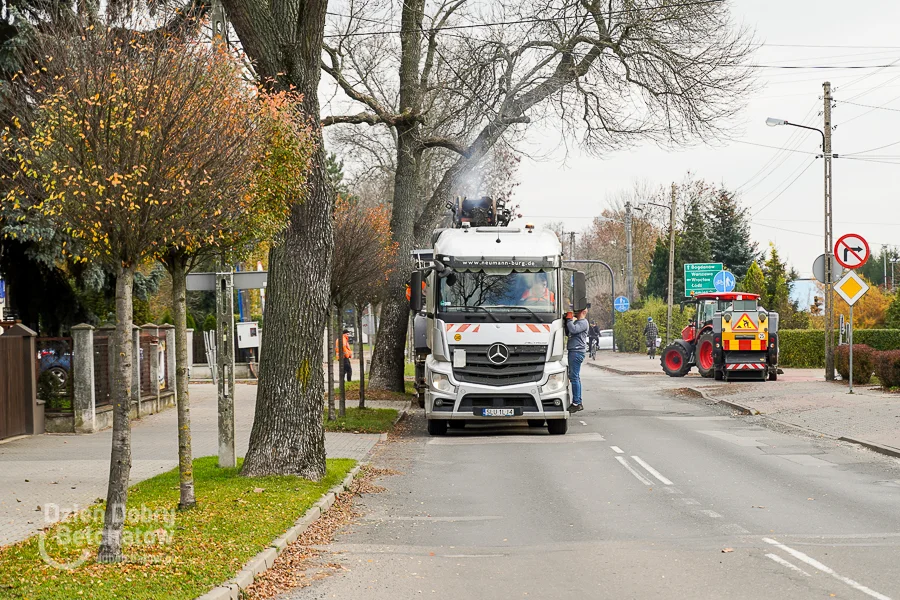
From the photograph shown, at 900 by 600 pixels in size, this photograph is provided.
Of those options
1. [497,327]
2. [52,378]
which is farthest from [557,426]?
[52,378]

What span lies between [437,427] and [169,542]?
11.0 meters

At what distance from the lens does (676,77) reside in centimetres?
2427

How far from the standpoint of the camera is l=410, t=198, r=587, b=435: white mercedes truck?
715 inches

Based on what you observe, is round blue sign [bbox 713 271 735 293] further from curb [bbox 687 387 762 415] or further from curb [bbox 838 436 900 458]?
curb [bbox 838 436 900 458]

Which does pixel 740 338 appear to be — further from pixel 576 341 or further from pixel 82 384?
pixel 82 384

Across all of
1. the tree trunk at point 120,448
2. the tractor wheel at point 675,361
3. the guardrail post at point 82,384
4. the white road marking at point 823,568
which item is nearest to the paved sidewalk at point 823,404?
the tractor wheel at point 675,361

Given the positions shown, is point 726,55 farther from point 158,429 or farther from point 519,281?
point 158,429

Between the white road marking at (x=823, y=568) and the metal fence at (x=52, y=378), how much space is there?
14.0 m

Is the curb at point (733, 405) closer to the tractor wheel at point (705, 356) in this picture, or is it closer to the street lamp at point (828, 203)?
the street lamp at point (828, 203)

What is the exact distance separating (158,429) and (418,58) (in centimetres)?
1212

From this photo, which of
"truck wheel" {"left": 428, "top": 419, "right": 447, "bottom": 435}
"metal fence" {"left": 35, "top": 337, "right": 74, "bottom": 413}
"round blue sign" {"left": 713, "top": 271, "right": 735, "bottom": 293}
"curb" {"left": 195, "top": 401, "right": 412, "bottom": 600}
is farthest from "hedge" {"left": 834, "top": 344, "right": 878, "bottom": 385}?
"metal fence" {"left": 35, "top": 337, "right": 74, "bottom": 413}

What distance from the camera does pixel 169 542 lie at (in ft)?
27.5

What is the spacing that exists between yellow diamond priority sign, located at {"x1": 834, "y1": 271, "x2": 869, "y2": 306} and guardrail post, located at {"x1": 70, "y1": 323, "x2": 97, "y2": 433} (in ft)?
52.8

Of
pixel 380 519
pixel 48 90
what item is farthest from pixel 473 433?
pixel 48 90
